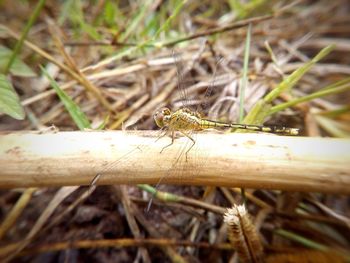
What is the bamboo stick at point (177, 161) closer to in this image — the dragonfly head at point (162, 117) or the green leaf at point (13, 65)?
the dragonfly head at point (162, 117)

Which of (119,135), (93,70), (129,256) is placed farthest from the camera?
(93,70)

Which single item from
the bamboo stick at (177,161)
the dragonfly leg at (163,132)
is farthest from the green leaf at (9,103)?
the dragonfly leg at (163,132)

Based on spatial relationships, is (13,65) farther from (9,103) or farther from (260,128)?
(260,128)

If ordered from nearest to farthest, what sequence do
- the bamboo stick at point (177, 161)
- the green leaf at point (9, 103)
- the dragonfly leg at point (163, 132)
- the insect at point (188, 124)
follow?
1. the bamboo stick at point (177, 161)
2. the green leaf at point (9, 103)
3. the dragonfly leg at point (163, 132)
4. the insect at point (188, 124)

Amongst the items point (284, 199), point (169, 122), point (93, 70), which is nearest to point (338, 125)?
point (284, 199)

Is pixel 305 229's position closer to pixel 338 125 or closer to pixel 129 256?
pixel 338 125

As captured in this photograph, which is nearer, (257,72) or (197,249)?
(197,249)
